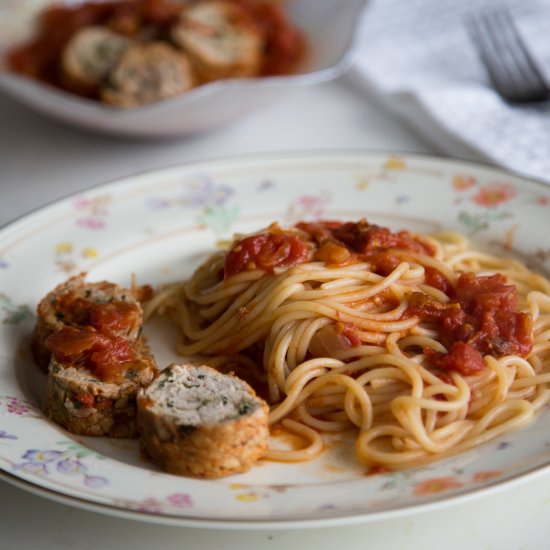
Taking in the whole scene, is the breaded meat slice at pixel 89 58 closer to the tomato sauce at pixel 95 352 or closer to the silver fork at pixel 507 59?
the silver fork at pixel 507 59

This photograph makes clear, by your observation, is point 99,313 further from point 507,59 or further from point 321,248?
point 507,59

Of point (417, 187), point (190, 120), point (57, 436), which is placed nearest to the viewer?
point (57, 436)

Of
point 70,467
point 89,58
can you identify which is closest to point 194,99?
point 89,58

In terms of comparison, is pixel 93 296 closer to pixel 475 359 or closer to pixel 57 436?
pixel 57 436

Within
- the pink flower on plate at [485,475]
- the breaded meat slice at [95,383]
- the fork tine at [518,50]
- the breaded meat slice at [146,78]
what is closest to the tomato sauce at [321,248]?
the breaded meat slice at [95,383]

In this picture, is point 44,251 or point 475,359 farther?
point 44,251

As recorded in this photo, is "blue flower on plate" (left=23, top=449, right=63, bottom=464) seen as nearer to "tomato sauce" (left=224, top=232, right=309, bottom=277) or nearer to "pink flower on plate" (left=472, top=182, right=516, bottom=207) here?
"tomato sauce" (left=224, top=232, right=309, bottom=277)

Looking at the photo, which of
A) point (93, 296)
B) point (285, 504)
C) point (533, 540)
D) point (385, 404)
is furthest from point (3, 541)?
point (533, 540)

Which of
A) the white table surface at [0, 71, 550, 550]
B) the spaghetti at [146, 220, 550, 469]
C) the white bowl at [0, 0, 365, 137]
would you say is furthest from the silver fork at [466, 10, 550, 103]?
the spaghetti at [146, 220, 550, 469]
